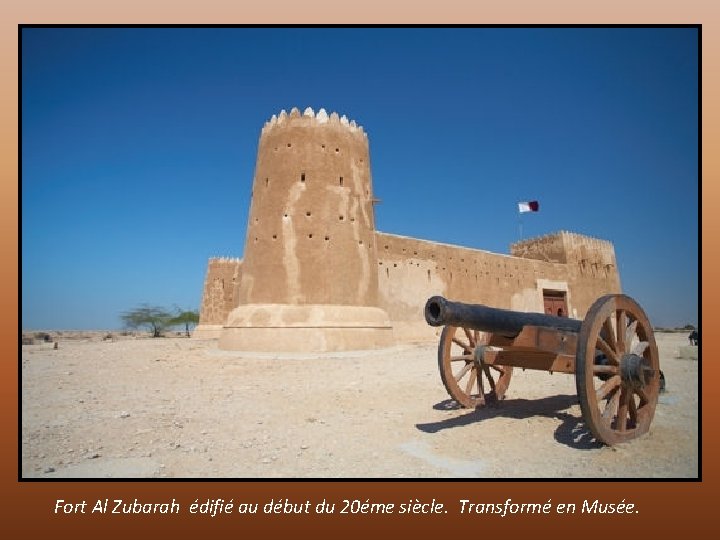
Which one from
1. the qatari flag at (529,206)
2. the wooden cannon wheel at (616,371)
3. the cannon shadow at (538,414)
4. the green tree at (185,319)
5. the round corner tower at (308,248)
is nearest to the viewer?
the wooden cannon wheel at (616,371)

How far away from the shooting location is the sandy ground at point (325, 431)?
3244 millimetres

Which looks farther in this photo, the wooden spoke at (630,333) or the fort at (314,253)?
the fort at (314,253)

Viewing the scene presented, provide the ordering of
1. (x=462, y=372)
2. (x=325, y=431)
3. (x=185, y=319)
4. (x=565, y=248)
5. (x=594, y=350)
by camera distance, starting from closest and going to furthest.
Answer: (x=594, y=350) → (x=325, y=431) → (x=462, y=372) → (x=565, y=248) → (x=185, y=319)

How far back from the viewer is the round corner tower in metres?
12.5

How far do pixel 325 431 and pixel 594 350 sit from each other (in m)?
2.52

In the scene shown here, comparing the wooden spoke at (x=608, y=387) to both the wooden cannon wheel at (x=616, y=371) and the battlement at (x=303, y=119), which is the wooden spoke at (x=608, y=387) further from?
the battlement at (x=303, y=119)

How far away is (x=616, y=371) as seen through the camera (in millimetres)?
3857

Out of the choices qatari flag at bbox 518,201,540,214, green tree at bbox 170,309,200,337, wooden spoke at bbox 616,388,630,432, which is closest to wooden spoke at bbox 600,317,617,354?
wooden spoke at bbox 616,388,630,432

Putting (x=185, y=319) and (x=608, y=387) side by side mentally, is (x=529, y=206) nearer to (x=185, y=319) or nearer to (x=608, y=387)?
(x=608, y=387)

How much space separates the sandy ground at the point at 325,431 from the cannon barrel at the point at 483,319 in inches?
39.4

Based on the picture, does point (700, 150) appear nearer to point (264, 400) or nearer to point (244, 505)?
point (244, 505)

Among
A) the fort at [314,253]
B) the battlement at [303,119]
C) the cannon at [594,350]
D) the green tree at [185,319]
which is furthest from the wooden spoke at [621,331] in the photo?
the green tree at [185,319]

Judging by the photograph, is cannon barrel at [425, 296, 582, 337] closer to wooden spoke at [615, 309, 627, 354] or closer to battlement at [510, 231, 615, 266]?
wooden spoke at [615, 309, 627, 354]

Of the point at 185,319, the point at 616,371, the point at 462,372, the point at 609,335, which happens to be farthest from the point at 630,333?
the point at 185,319
